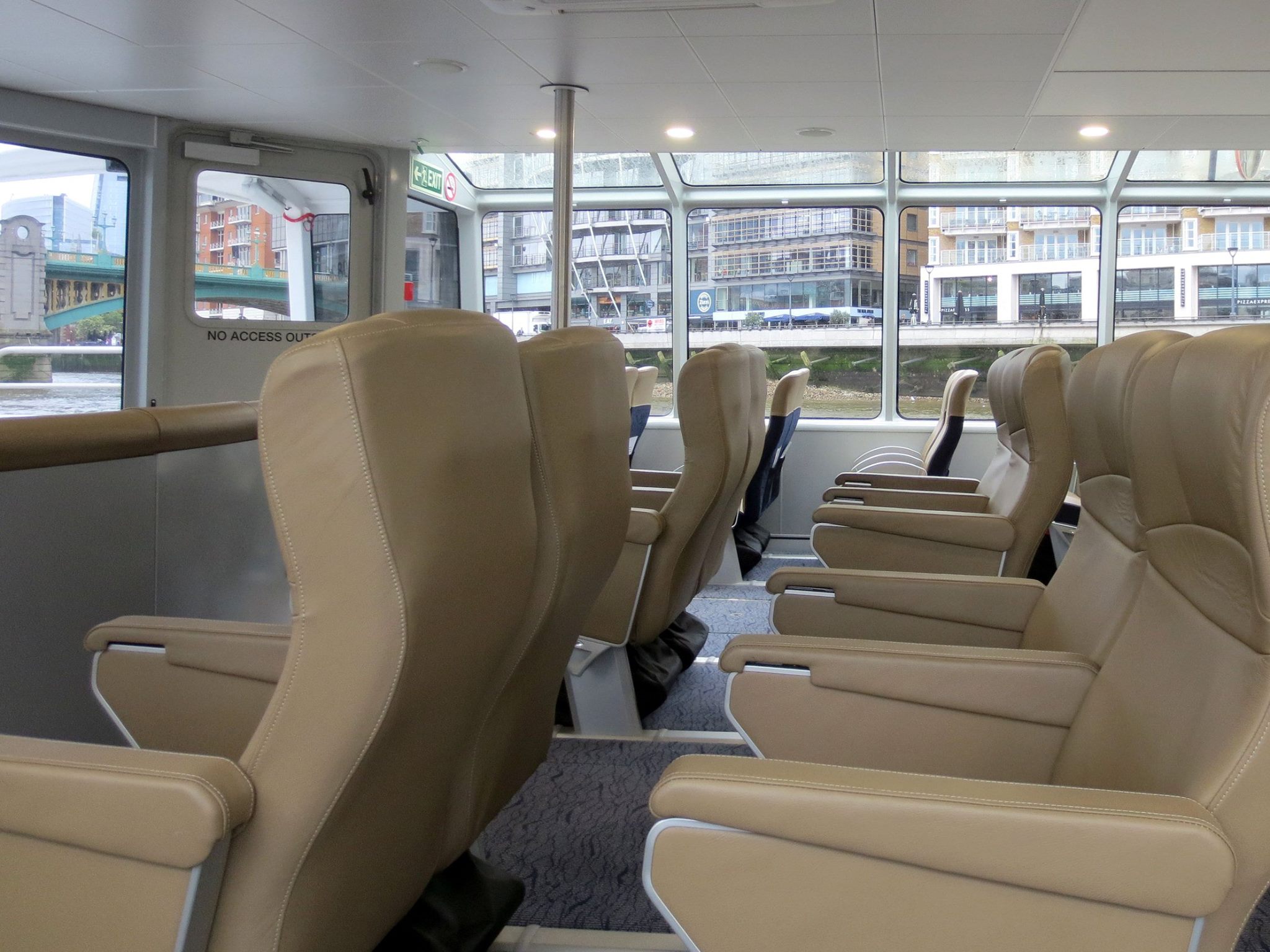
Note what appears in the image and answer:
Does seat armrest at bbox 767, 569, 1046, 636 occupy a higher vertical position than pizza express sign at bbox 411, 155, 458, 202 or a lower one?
lower

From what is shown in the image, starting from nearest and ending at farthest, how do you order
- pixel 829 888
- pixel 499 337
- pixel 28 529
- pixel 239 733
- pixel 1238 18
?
pixel 829 888, pixel 499 337, pixel 239 733, pixel 28 529, pixel 1238 18

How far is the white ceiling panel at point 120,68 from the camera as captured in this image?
440 cm

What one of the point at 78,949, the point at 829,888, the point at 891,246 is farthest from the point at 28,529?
the point at 891,246

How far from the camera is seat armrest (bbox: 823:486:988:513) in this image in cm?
402

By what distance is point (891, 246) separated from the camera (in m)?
7.61

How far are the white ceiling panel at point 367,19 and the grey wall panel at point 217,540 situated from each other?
189 centimetres

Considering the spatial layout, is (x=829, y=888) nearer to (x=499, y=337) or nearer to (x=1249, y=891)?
(x=1249, y=891)

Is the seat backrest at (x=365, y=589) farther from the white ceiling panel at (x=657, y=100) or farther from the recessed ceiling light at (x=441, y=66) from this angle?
the white ceiling panel at (x=657, y=100)

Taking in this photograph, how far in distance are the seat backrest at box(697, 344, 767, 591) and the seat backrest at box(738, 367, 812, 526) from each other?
5.30ft

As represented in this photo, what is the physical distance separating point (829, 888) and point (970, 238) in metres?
6.97

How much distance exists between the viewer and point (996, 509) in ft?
12.5

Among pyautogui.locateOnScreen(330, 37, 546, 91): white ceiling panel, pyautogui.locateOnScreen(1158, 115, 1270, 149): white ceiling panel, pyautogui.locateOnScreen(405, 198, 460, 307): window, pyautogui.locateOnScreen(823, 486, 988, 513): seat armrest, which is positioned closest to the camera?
pyautogui.locateOnScreen(823, 486, 988, 513): seat armrest

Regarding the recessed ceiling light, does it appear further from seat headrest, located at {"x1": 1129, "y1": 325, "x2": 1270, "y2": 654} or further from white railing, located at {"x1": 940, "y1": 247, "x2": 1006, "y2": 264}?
white railing, located at {"x1": 940, "y1": 247, "x2": 1006, "y2": 264}

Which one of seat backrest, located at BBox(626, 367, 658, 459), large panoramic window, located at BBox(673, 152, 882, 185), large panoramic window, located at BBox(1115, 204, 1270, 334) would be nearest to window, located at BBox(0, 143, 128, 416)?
seat backrest, located at BBox(626, 367, 658, 459)
